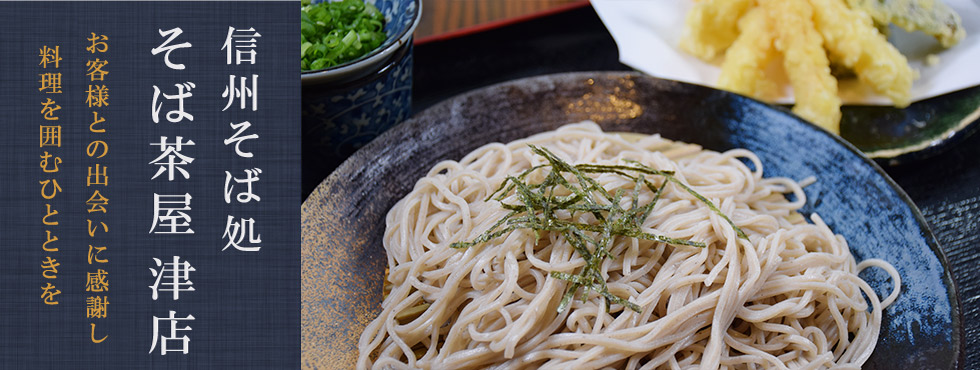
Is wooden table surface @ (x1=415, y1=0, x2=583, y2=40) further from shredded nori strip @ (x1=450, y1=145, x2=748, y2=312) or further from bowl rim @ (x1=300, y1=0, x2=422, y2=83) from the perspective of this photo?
shredded nori strip @ (x1=450, y1=145, x2=748, y2=312)

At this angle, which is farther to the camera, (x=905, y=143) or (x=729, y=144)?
(x=905, y=143)

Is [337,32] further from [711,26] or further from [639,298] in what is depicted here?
[711,26]

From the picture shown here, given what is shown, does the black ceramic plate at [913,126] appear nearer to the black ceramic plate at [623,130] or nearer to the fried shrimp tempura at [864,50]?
the fried shrimp tempura at [864,50]

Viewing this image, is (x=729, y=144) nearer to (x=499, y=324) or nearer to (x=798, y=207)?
(x=798, y=207)

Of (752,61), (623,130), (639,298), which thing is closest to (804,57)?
(752,61)

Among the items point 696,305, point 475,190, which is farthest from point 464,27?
point 696,305

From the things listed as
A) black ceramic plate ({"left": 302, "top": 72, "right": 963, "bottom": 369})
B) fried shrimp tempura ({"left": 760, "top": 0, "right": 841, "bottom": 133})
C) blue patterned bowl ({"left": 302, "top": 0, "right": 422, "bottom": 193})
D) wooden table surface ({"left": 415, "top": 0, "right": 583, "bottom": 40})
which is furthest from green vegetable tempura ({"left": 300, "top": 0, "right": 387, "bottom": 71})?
fried shrimp tempura ({"left": 760, "top": 0, "right": 841, "bottom": 133})

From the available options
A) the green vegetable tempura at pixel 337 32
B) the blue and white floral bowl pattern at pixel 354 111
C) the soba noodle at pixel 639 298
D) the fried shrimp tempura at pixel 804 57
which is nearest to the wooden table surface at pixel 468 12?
the green vegetable tempura at pixel 337 32
